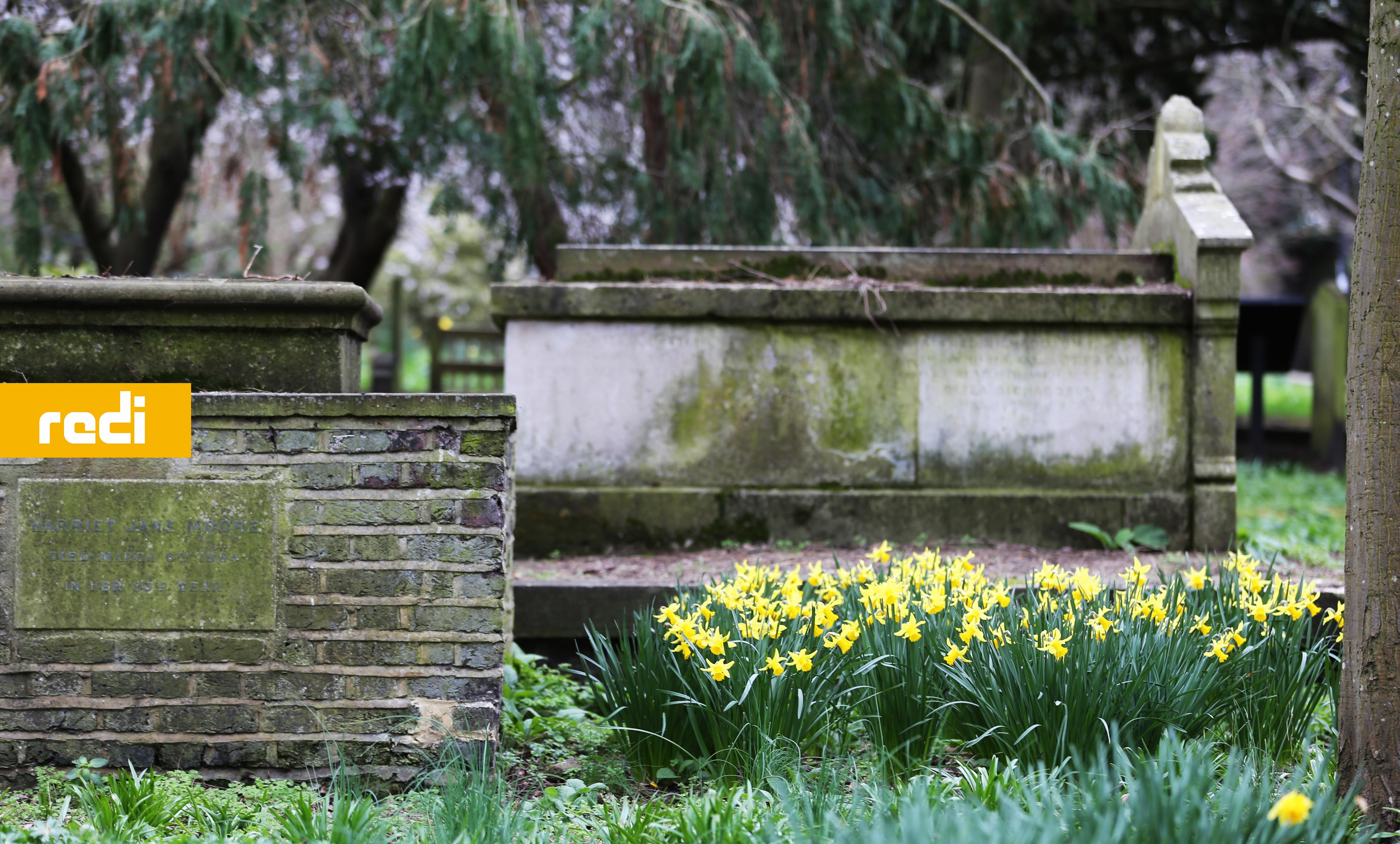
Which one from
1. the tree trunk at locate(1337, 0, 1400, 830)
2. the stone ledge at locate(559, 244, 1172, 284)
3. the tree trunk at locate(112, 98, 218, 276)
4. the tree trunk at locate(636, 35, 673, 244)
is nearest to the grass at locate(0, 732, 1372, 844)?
the tree trunk at locate(1337, 0, 1400, 830)

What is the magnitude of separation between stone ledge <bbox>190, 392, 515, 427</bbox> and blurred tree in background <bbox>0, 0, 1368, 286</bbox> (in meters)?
3.47

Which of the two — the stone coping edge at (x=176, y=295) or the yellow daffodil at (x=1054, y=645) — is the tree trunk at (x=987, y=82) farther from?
the stone coping edge at (x=176, y=295)

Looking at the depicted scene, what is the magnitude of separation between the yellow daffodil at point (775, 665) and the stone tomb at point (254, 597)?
2.78 ft

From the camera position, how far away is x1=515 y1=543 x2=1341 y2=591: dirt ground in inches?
180

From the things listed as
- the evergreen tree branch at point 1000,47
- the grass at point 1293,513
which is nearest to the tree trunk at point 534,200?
the evergreen tree branch at point 1000,47

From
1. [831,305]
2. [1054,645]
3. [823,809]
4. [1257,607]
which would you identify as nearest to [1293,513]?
[831,305]

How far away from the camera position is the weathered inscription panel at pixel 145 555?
9.80 ft

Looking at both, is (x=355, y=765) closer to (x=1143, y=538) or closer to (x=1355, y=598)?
(x=1355, y=598)

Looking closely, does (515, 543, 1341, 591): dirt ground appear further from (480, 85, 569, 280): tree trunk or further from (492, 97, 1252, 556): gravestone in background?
(480, 85, 569, 280): tree trunk

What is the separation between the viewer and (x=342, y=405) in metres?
3.03

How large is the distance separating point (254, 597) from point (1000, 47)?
7.33 m

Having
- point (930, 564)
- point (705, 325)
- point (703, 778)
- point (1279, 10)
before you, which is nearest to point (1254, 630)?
point (930, 564)

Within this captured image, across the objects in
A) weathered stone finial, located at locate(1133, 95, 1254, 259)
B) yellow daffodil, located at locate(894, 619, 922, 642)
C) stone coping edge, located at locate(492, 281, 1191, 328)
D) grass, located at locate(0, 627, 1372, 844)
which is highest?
weathered stone finial, located at locate(1133, 95, 1254, 259)

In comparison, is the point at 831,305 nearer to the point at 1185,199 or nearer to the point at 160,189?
the point at 1185,199
